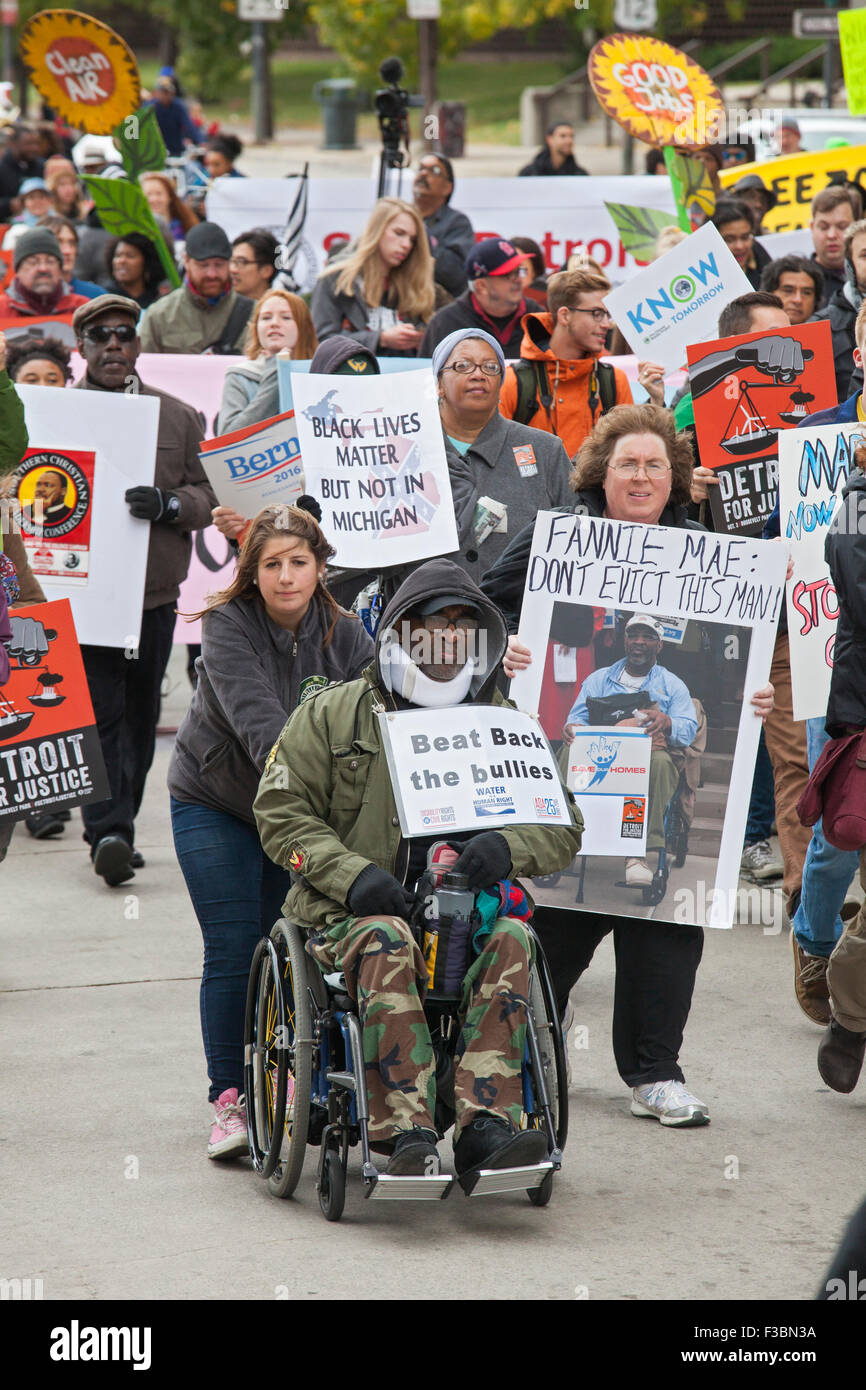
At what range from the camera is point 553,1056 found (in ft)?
15.1

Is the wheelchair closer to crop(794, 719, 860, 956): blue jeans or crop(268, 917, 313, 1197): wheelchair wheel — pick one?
crop(268, 917, 313, 1197): wheelchair wheel

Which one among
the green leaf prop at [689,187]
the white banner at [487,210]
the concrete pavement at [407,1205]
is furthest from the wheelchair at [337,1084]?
the white banner at [487,210]

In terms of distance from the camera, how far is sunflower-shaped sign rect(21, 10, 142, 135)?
42.0 feet

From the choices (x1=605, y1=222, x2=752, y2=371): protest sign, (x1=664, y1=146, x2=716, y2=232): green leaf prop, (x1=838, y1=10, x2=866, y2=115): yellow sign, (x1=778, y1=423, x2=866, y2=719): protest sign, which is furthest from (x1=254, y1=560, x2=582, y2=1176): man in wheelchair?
(x1=838, y1=10, x2=866, y2=115): yellow sign

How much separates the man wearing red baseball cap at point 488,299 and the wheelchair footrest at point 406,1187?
4.71 metres

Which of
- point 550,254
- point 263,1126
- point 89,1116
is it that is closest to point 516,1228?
point 263,1126

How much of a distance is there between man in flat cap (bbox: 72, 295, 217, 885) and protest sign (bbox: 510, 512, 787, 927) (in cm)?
257

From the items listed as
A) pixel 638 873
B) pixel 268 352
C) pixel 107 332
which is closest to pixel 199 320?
pixel 268 352

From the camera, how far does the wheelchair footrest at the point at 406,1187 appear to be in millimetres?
4293

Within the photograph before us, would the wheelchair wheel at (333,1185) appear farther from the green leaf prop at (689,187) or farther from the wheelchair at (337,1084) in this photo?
the green leaf prop at (689,187)

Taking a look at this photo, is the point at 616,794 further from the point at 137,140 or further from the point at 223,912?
the point at 137,140
